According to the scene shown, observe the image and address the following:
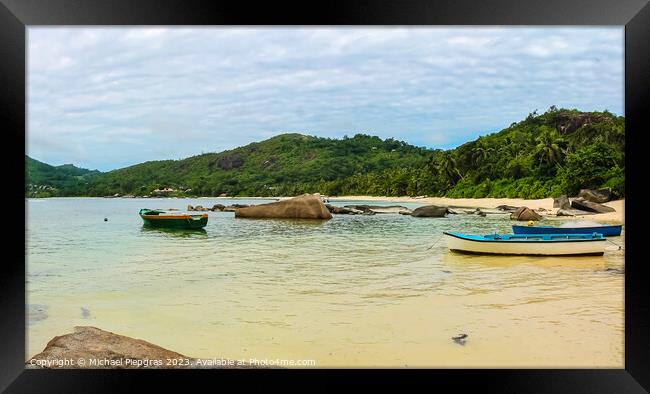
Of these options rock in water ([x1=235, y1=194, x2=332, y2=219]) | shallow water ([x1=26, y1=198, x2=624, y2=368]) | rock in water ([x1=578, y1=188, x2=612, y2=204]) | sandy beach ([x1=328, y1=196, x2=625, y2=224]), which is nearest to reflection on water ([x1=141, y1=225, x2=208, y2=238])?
shallow water ([x1=26, y1=198, x2=624, y2=368])

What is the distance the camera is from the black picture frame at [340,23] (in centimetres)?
223

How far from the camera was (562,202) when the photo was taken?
10.3m

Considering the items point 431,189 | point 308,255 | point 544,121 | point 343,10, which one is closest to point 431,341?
point 343,10

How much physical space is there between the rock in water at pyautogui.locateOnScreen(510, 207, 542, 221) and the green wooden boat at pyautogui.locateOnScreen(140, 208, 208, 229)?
22.0 ft

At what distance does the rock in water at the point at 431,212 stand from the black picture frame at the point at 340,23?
32.8 feet

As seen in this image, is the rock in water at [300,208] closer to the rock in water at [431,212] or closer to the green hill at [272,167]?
the green hill at [272,167]

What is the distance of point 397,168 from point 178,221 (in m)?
5.32

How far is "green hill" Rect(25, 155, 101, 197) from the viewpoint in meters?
7.71

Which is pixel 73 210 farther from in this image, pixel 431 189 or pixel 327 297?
pixel 327 297

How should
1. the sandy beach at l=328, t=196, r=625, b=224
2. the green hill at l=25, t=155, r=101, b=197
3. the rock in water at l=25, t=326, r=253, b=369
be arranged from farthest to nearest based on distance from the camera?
the sandy beach at l=328, t=196, r=625, b=224 < the green hill at l=25, t=155, r=101, b=197 < the rock in water at l=25, t=326, r=253, b=369

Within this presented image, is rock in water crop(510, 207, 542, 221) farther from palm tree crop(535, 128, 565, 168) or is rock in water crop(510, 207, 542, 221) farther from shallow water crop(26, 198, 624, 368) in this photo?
palm tree crop(535, 128, 565, 168)

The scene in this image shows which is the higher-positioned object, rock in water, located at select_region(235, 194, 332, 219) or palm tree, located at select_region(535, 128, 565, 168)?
palm tree, located at select_region(535, 128, 565, 168)

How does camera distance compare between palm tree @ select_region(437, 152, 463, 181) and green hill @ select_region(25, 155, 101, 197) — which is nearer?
green hill @ select_region(25, 155, 101, 197)
